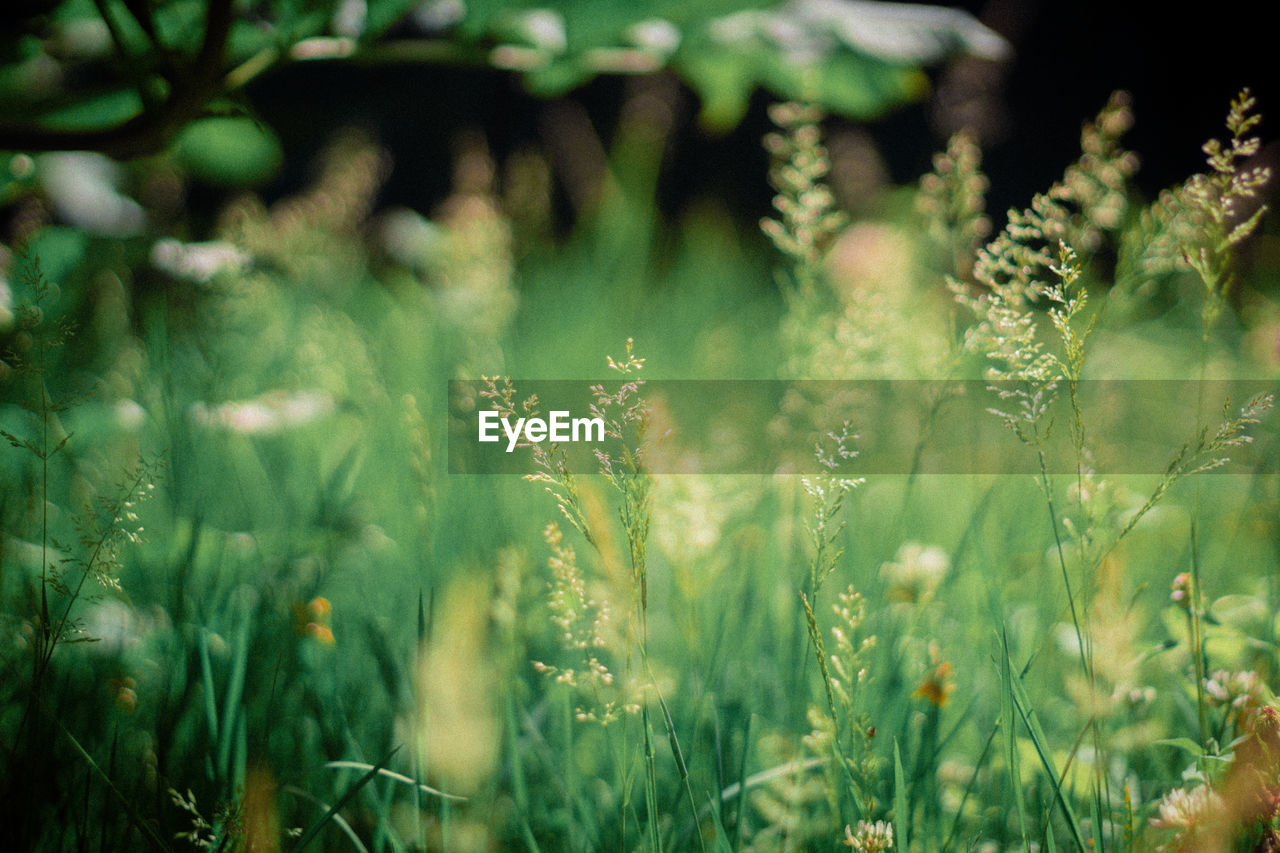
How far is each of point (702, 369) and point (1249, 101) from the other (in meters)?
→ 1.20

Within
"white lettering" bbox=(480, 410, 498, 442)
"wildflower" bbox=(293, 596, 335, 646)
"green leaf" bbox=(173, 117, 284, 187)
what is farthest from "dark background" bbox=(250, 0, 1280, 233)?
"wildflower" bbox=(293, 596, 335, 646)

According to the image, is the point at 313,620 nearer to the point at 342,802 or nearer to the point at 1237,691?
the point at 342,802

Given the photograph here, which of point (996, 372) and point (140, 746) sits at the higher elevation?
point (996, 372)

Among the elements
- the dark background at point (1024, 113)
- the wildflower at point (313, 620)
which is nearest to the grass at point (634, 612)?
the wildflower at point (313, 620)

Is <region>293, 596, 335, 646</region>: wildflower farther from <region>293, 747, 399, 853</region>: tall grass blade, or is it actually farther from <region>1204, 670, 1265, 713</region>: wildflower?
<region>1204, 670, 1265, 713</region>: wildflower

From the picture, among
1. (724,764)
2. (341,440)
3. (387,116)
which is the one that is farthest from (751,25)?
(387,116)

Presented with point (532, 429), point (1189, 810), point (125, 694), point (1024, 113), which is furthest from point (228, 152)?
point (1024, 113)

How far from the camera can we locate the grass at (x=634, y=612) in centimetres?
50

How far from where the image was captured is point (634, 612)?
0.50 meters

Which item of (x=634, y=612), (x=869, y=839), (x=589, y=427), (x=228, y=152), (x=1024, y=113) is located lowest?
(x=869, y=839)

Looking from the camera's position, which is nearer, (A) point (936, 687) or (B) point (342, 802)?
(B) point (342, 802)

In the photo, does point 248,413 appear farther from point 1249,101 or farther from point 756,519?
point 1249,101

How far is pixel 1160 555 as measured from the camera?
105 cm

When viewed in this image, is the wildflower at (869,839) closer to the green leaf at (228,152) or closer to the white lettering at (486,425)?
the white lettering at (486,425)
